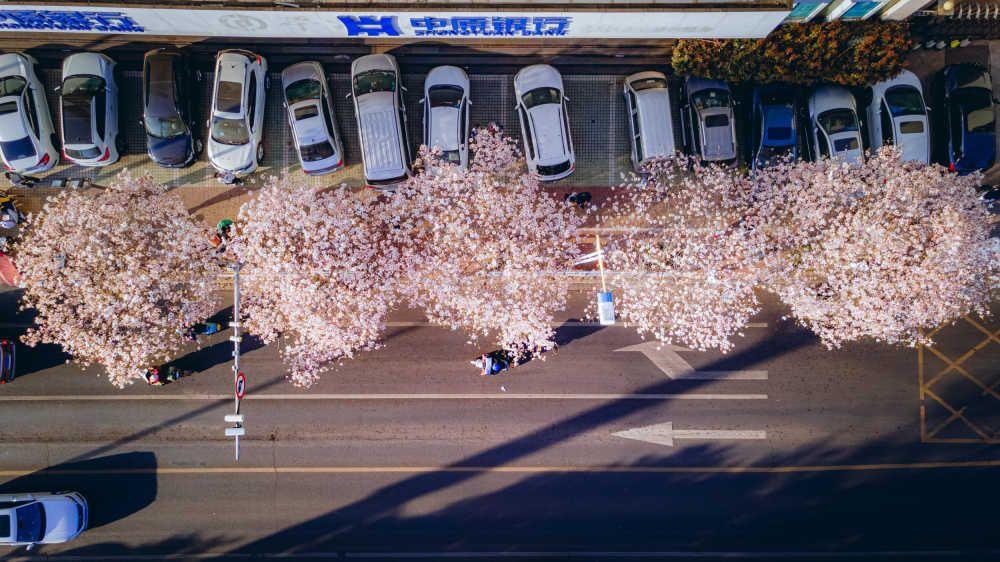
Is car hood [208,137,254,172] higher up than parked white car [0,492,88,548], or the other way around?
car hood [208,137,254,172]

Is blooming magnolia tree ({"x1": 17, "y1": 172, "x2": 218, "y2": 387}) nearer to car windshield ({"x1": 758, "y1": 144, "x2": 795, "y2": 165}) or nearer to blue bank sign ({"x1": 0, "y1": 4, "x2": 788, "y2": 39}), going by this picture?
→ blue bank sign ({"x1": 0, "y1": 4, "x2": 788, "y2": 39})

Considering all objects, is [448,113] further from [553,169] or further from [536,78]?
[553,169]

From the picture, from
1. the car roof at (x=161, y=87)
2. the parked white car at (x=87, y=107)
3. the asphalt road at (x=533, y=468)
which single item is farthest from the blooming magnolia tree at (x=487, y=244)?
the parked white car at (x=87, y=107)

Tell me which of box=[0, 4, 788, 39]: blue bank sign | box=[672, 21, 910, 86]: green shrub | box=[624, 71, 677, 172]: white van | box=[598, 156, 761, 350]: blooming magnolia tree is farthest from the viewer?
box=[624, 71, 677, 172]: white van

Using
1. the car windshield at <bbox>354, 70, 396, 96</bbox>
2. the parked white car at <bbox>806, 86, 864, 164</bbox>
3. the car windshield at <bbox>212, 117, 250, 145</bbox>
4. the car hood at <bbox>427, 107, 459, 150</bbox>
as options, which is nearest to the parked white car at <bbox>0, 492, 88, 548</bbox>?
the car windshield at <bbox>212, 117, 250, 145</bbox>

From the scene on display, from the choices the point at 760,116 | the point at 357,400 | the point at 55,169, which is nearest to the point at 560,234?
the point at 760,116

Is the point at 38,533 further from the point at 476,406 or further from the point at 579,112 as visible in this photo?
the point at 579,112
